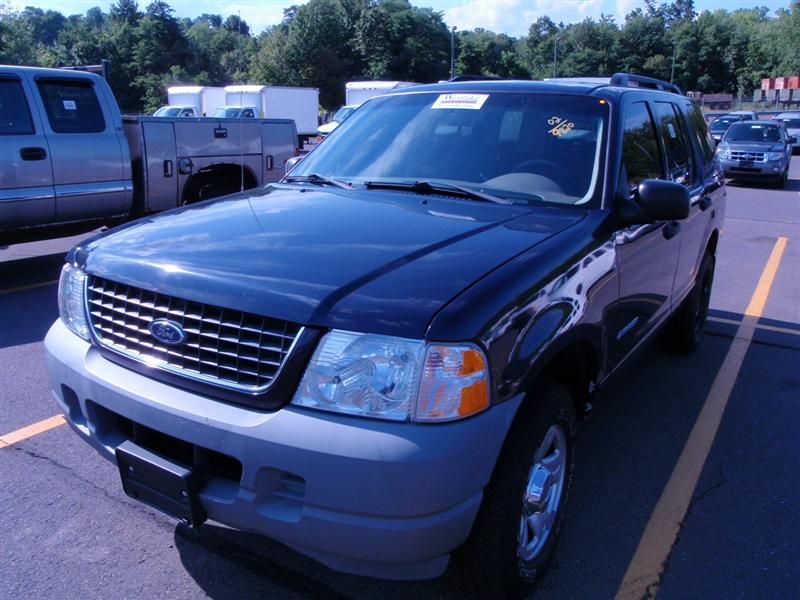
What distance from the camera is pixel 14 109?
7.10 m

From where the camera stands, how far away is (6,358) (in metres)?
5.20

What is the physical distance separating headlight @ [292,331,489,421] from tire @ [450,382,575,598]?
14.3 inches

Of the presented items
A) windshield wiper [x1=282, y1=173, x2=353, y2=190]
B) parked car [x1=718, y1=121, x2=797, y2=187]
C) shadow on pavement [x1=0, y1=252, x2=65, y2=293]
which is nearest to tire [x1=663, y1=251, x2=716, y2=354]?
windshield wiper [x1=282, y1=173, x2=353, y2=190]

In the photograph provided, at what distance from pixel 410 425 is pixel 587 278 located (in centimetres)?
115

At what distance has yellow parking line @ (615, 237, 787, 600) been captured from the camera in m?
2.89


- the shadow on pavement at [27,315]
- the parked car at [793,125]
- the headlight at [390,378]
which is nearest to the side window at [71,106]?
the shadow on pavement at [27,315]

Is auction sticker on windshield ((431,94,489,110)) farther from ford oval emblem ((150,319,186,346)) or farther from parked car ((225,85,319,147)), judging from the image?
parked car ((225,85,319,147))

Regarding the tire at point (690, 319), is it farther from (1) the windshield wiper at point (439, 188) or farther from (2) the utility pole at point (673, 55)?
(2) the utility pole at point (673, 55)

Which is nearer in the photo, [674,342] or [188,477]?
[188,477]

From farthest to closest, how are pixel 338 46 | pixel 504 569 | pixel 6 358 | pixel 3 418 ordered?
1. pixel 338 46
2. pixel 6 358
3. pixel 3 418
4. pixel 504 569

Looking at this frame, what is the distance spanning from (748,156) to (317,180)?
59.7 feet

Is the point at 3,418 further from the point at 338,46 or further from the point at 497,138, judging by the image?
the point at 338,46

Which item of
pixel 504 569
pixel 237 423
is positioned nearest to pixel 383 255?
pixel 237 423

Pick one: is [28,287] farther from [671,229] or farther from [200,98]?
[200,98]
